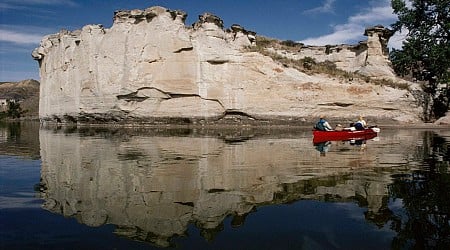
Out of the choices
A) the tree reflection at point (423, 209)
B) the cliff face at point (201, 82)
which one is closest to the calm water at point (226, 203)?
the tree reflection at point (423, 209)

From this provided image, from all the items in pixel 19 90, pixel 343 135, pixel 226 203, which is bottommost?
pixel 226 203

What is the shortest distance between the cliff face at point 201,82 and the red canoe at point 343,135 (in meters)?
9.35

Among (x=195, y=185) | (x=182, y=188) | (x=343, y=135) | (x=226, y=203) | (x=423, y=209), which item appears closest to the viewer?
(x=423, y=209)

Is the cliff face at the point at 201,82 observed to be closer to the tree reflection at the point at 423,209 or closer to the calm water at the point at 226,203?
the calm water at the point at 226,203

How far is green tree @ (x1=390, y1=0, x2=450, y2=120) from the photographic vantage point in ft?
102

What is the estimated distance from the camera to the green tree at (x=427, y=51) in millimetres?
31234

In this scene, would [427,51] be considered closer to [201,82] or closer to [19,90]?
[201,82]

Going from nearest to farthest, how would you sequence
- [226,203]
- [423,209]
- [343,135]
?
[423,209]
[226,203]
[343,135]

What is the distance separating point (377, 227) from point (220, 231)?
1.93 m

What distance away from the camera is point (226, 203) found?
6.44m

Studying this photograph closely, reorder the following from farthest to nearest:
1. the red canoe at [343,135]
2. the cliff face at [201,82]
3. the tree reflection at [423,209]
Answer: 1. the cliff face at [201,82]
2. the red canoe at [343,135]
3. the tree reflection at [423,209]

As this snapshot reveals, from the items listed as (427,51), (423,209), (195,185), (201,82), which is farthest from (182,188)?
(427,51)

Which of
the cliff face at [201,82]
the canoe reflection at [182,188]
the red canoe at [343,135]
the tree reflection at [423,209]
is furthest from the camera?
the cliff face at [201,82]

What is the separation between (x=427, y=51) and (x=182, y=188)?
3091 centimetres
